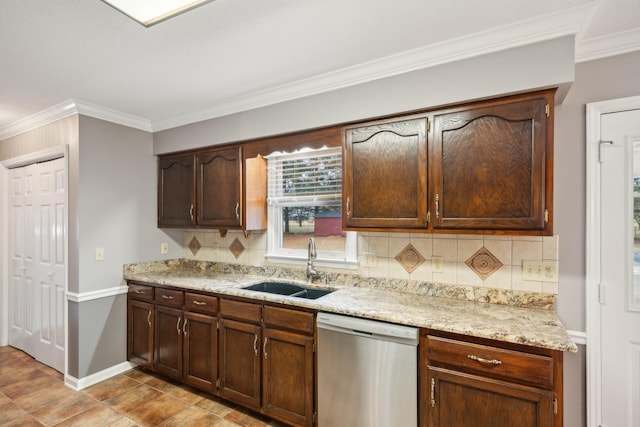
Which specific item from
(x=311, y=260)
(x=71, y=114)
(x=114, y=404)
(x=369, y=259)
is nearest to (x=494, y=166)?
(x=369, y=259)

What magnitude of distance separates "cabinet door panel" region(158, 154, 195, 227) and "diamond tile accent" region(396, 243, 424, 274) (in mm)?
2022

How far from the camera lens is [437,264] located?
7.60 feet

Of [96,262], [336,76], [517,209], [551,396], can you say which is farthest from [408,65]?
[96,262]

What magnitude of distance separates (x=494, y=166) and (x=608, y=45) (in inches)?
35.2

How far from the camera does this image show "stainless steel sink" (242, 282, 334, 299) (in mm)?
2667

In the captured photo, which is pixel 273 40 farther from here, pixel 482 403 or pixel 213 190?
pixel 482 403

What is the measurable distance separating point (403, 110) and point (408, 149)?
0.25 m

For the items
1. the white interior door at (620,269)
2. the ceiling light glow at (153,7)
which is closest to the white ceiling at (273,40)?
the ceiling light glow at (153,7)

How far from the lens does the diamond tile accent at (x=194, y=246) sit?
3660mm

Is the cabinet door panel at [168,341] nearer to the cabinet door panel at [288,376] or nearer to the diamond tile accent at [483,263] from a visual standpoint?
the cabinet door panel at [288,376]

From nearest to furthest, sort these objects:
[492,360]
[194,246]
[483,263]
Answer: [492,360]
[483,263]
[194,246]

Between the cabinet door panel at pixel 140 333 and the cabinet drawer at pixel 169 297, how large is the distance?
178mm

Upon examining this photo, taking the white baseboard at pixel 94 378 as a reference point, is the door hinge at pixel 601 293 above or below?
above

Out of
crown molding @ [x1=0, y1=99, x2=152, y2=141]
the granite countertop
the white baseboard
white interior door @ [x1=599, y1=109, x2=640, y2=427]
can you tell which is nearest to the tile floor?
the white baseboard
